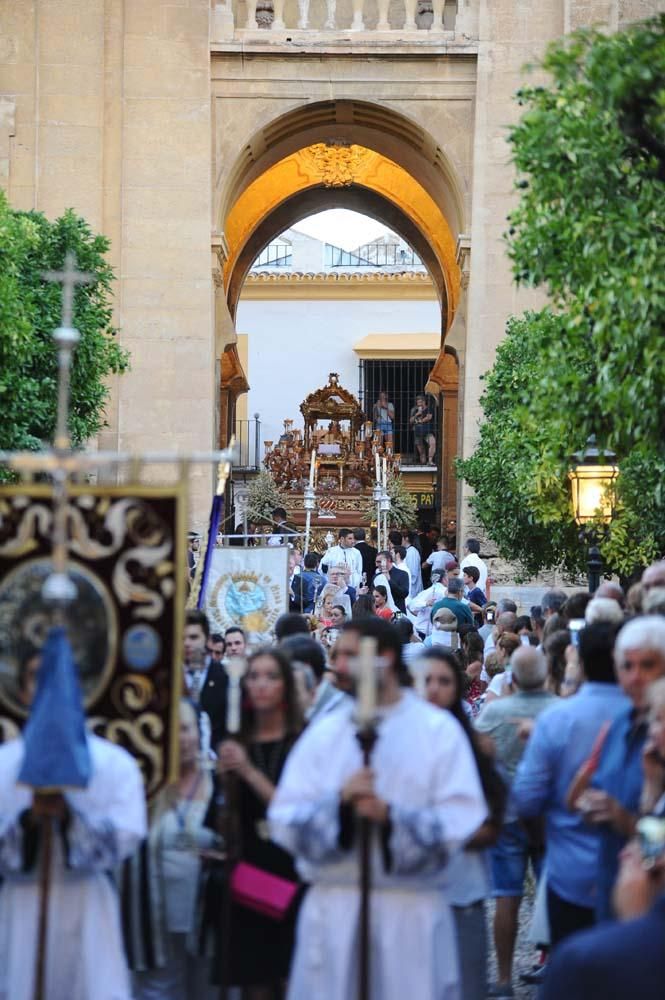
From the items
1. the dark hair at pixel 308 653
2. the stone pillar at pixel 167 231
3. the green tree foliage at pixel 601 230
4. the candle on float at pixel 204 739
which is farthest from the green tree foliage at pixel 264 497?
the candle on float at pixel 204 739

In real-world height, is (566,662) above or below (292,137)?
below

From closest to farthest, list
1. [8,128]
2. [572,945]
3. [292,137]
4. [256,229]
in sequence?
[572,945]
[8,128]
[292,137]
[256,229]

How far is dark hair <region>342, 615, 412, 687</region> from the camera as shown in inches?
267

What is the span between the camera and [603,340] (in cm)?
1261

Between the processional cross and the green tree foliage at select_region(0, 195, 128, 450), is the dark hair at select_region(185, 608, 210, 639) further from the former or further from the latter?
the green tree foliage at select_region(0, 195, 128, 450)

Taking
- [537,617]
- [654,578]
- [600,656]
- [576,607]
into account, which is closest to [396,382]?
[537,617]

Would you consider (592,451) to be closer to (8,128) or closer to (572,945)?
(572,945)

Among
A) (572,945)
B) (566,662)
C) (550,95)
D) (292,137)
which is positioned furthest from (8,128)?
(572,945)

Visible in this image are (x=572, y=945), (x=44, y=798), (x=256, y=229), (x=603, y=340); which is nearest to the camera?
(x=572, y=945)

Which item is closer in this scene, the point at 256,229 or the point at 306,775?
the point at 306,775

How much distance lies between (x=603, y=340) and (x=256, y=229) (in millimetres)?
26108

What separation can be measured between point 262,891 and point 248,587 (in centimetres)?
897

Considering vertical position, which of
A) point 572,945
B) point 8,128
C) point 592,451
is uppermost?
point 8,128

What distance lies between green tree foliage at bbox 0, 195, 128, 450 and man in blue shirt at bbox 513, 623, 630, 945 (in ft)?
45.1
